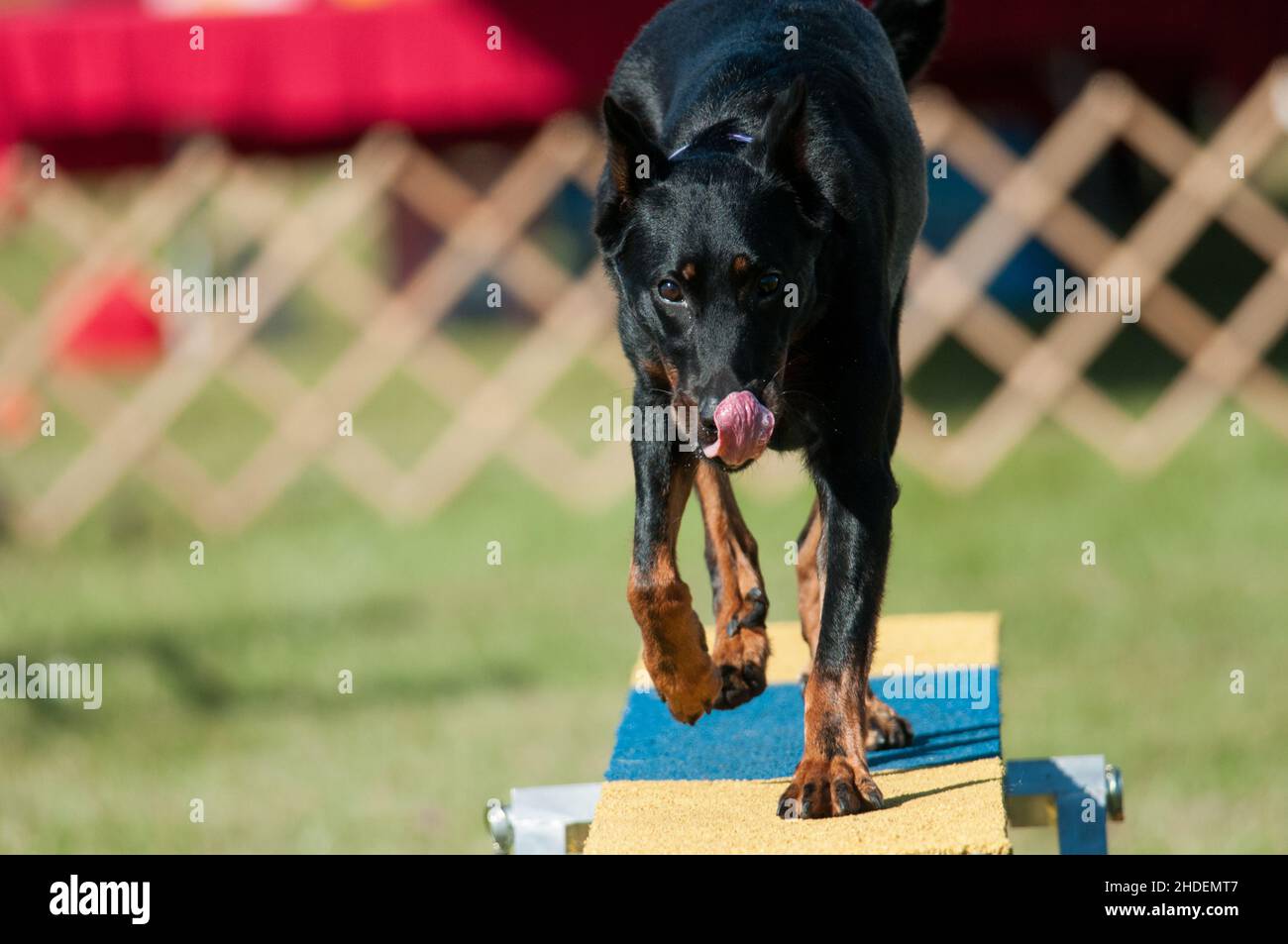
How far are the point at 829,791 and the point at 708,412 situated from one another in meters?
0.76

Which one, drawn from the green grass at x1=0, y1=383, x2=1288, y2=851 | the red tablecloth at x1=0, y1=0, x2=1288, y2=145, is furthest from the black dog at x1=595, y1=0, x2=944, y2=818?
the red tablecloth at x1=0, y1=0, x2=1288, y2=145

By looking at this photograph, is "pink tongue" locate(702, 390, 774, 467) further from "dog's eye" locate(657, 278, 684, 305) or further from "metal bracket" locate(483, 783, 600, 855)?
"metal bracket" locate(483, 783, 600, 855)

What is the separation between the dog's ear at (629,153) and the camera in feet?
11.6

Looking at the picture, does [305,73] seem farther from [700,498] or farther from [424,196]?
[700,498]

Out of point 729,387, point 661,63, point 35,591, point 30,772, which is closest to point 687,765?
point 729,387

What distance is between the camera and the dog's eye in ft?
11.4

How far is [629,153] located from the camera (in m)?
3.56

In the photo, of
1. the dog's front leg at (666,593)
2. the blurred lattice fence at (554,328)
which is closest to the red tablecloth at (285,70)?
the blurred lattice fence at (554,328)

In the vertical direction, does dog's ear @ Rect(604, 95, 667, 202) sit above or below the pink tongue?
above

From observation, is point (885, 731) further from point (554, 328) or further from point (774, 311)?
point (554, 328)

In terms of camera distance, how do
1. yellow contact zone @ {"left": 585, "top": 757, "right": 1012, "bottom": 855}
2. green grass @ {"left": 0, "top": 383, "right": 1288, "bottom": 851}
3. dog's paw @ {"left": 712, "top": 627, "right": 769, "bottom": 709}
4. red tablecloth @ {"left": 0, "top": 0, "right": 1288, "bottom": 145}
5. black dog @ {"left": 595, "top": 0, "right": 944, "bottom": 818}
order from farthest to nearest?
red tablecloth @ {"left": 0, "top": 0, "right": 1288, "bottom": 145}, green grass @ {"left": 0, "top": 383, "right": 1288, "bottom": 851}, dog's paw @ {"left": 712, "top": 627, "right": 769, "bottom": 709}, black dog @ {"left": 595, "top": 0, "right": 944, "bottom": 818}, yellow contact zone @ {"left": 585, "top": 757, "right": 1012, "bottom": 855}

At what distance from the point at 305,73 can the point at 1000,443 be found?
4.74 m

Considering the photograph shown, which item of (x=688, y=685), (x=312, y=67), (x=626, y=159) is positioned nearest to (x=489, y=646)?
(x=312, y=67)

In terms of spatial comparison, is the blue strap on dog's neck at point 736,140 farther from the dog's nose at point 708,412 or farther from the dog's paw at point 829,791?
the dog's paw at point 829,791
